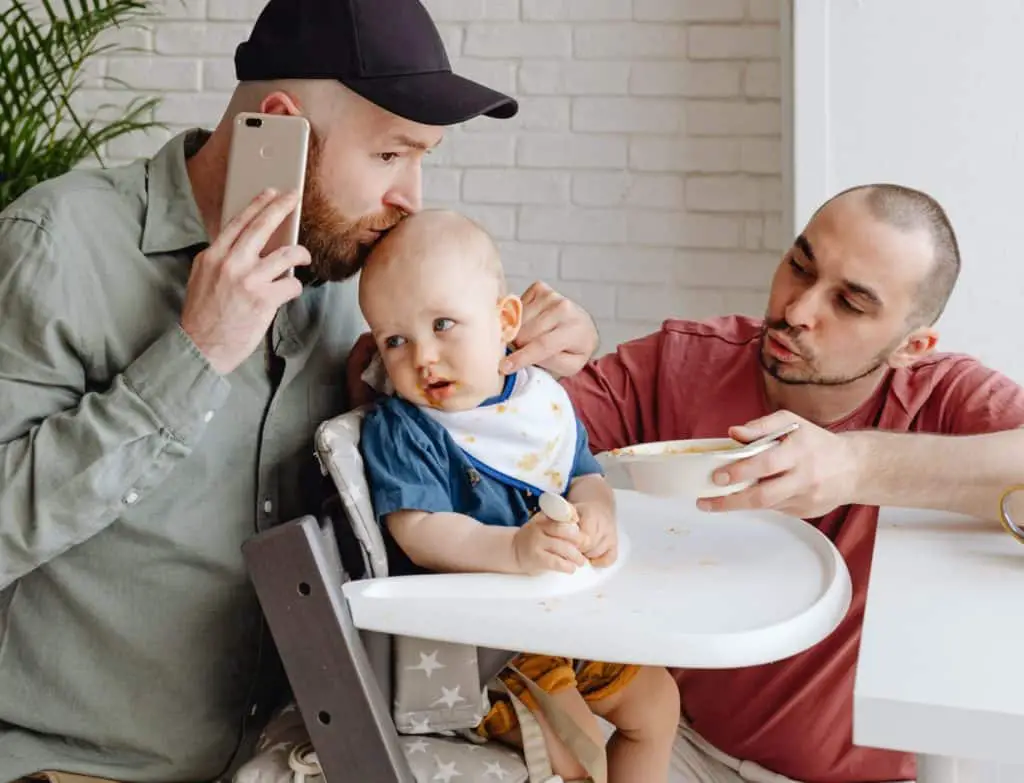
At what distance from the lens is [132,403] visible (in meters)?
1.31

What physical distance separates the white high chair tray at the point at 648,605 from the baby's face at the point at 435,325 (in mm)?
256

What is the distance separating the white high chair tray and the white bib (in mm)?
164

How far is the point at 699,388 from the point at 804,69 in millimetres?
1147

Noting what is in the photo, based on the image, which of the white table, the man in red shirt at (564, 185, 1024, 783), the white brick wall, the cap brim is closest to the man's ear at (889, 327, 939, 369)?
the man in red shirt at (564, 185, 1024, 783)

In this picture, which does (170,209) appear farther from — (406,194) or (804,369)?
(804,369)

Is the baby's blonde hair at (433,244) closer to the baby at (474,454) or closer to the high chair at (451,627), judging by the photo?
the baby at (474,454)

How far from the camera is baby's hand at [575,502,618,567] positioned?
134 cm

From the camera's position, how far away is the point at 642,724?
59.6 inches

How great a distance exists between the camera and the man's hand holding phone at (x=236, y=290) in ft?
4.30

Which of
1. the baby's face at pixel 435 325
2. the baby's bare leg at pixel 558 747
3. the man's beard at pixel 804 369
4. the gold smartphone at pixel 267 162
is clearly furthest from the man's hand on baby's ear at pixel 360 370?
the man's beard at pixel 804 369

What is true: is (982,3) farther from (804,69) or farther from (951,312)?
(951,312)

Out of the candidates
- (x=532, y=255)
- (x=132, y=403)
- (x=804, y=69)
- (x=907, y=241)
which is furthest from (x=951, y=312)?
(x=132, y=403)

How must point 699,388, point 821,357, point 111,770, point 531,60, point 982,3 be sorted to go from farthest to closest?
1. point 531,60
2. point 982,3
3. point 699,388
4. point 821,357
5. point 111,770

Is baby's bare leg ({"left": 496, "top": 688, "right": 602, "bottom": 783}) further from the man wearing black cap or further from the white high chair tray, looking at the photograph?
the man wearing black cap
